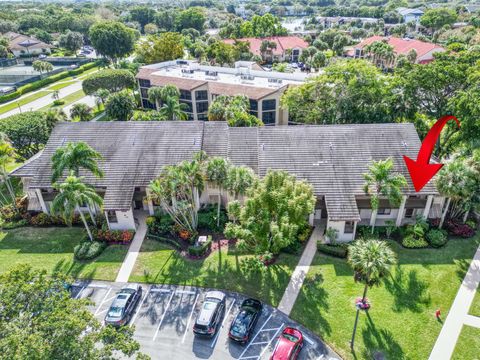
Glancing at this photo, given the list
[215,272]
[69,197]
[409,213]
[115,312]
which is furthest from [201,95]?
[115,312]

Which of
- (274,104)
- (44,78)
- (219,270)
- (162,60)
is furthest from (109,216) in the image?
(44,78)

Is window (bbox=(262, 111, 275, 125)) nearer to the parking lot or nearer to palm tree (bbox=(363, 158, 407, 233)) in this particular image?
palm tree (bbox=(363, 158, 407, 233))

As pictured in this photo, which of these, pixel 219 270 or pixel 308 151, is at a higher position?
pixel 308 151

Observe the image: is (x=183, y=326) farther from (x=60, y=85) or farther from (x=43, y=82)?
(x=43, y=82)

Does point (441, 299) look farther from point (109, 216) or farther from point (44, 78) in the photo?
point (44, 78)

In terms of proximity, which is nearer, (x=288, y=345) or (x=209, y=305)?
(x=288, y=345)

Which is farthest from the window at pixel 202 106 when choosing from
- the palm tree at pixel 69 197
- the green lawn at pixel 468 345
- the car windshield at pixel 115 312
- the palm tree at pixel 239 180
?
the green lawn at pixel 468 345

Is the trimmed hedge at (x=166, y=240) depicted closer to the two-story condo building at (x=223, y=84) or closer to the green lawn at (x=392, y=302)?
the green lawn at (x=392, y=302)
